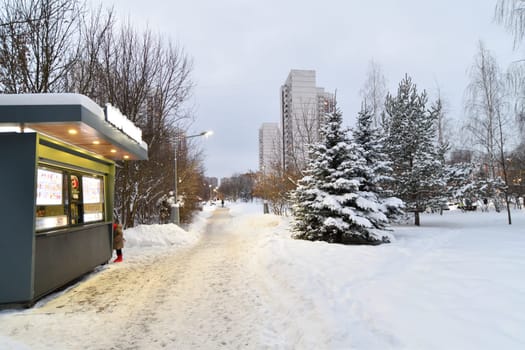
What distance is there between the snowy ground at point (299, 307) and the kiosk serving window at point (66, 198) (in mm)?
1535

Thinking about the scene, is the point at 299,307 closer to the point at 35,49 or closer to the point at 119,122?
the point at 119,122

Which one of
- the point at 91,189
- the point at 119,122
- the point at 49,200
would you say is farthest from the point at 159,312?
the point at 91,189

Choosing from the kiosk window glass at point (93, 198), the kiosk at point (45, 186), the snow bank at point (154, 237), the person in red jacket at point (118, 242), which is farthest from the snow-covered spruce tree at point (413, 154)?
the kiosk at point (45, 186)

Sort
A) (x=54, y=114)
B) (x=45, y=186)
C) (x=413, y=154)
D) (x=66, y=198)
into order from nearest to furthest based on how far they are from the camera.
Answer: (x=54, y=114) < (x=45, y=186) < (x=66, y=198) < (x=413, y=154)

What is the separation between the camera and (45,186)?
573cm

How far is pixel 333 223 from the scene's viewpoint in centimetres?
1074

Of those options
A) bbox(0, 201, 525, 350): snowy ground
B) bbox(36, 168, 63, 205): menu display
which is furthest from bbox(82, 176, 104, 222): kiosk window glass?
bbox(0, 201, 525, 350): snowy ground

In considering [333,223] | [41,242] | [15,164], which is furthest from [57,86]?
[333,223]

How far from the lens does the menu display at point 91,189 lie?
7597mm

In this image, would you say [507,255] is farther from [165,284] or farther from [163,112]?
[163,112]

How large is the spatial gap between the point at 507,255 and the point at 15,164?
35.5ft

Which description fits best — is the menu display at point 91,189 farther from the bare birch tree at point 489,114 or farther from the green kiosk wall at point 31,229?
the bare birch tree at point 489,114

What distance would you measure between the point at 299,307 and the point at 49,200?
17.6 feet

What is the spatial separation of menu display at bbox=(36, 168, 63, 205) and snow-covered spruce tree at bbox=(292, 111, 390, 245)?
8.14 metres
